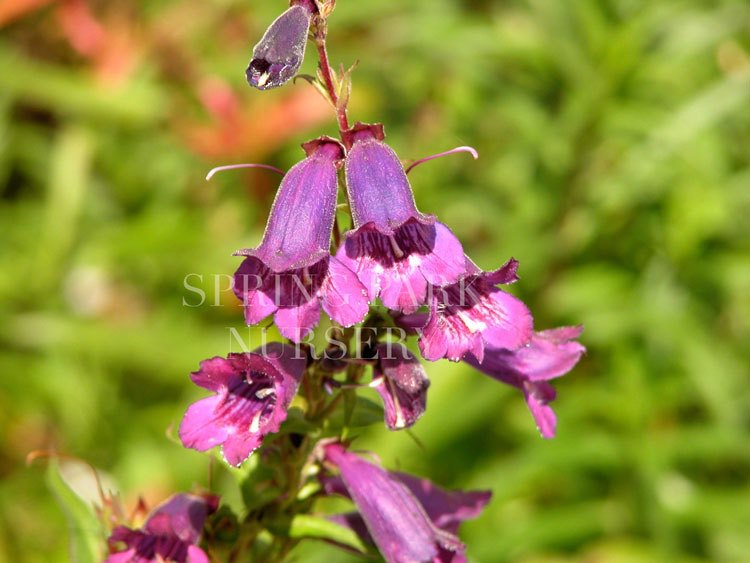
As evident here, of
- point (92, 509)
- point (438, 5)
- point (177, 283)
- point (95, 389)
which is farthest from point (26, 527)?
point (438, 5)

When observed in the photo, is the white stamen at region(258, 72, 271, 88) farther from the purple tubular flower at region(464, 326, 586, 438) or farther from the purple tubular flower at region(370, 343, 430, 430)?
the purple tubular flower at region(464, 326, 586, 438)

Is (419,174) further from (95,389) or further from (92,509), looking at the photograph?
(92,509)

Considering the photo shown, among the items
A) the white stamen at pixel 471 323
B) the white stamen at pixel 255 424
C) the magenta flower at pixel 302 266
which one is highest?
the magenta flower at pixel 302 266

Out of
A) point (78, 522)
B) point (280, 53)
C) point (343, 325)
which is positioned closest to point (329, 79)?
point (280, 53)

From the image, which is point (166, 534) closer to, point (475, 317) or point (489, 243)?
point (475, 317)

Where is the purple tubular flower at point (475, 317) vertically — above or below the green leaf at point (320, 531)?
above

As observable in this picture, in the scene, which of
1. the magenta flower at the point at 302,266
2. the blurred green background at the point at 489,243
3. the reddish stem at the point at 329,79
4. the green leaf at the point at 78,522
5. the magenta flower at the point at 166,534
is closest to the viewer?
the magenta flower at the point at 302,266

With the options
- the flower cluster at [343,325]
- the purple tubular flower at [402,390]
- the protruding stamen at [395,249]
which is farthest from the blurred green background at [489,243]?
the protruding stamen at [395,249]

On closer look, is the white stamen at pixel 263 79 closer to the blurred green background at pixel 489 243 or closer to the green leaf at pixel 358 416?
the green leaf at pixel 358 416
